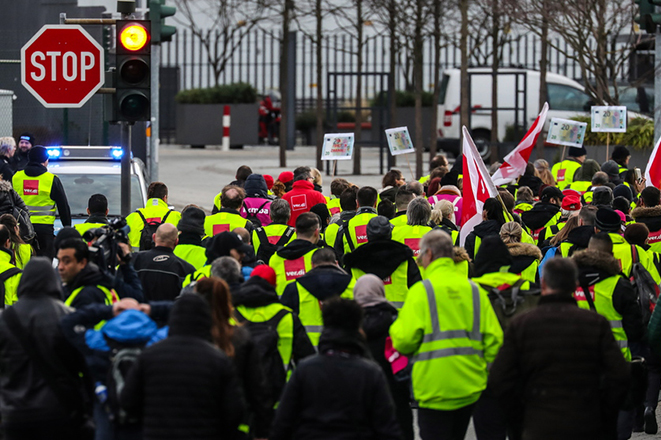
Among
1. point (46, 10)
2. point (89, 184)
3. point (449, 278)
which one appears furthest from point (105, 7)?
point (449, 278)

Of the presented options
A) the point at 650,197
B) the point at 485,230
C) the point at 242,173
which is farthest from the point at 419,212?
the point at 242,173

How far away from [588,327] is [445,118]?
77.4 feet

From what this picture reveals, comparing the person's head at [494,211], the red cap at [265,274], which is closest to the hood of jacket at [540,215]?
the person's head at [494,211]

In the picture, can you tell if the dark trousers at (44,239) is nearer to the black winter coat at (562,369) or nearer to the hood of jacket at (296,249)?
the hood of jacket at (296,249)

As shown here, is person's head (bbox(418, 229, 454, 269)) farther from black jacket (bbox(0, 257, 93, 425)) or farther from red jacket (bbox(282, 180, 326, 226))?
red jacket (bbox(282, 180, 326, 226))

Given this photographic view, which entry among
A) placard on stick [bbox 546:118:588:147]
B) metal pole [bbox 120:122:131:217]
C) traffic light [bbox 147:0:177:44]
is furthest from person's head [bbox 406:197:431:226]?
placard on stick [bbox 546:118:588:147]

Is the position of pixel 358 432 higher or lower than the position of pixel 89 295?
lower

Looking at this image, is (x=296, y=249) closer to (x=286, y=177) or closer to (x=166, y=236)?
(x=166, y=236)

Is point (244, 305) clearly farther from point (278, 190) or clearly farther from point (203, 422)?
point (278, 190)

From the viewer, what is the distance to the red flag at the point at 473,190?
405 inches

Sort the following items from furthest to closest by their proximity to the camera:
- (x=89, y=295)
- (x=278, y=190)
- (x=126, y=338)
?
(x=278, y=190), (x=89, y=295), (x=126, y=338)

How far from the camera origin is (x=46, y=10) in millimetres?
22281

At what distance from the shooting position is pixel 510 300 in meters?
6.62

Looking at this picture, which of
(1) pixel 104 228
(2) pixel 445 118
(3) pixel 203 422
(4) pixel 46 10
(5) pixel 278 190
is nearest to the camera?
(3) pixel 203 422
